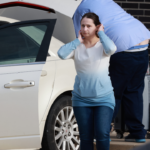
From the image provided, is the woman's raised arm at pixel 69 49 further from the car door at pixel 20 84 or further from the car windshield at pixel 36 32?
the car windshield at pixel 36 32

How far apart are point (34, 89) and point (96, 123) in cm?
90

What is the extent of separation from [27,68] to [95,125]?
3.53 feet

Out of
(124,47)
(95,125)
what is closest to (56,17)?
(124,47)

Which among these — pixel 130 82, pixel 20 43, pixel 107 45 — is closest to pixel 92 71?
pixel 107 45

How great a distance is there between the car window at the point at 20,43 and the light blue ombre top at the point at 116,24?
568 millimetres

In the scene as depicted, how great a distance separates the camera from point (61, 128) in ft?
13.0

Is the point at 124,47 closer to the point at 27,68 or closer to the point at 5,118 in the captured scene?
the point at 27,68

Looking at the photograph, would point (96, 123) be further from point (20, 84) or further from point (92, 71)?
point (20, 84)

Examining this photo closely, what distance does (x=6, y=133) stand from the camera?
3.64 meters

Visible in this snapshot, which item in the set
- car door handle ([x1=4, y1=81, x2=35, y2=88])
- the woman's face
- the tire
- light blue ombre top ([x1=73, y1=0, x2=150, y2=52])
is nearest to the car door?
car door handle ([x1=4, y1=81, x2=35, y2=88])

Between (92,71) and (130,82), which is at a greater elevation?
(92,71)

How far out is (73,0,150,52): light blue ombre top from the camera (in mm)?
3463

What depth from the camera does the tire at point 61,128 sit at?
153 inches

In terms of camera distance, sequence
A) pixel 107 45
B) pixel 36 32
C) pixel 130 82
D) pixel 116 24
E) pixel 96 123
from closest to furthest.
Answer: pixel 107 45
pixel 96 123
pixel 116 24
pixel 130 82
pixel 36 32
